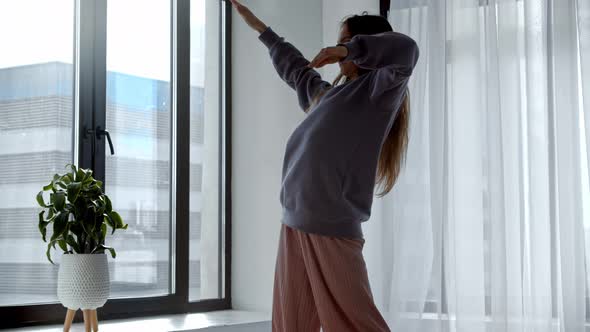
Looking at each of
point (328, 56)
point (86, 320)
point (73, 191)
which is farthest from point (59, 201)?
point (328, 56)

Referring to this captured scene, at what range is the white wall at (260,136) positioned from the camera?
3055mm

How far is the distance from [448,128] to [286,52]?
3.67 feet

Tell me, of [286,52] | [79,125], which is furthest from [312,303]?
[79,125]

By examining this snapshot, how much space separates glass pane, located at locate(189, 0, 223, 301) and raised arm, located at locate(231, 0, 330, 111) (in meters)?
1.23

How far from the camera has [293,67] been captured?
5.83ft

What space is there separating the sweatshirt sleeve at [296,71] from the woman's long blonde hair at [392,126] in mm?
34

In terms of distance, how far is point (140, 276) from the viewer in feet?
8.84

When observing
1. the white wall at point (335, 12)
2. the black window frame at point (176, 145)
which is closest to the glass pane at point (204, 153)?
the black window frame at point (176, 145)

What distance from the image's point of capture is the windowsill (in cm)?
233

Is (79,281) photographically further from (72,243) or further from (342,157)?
(342,157)

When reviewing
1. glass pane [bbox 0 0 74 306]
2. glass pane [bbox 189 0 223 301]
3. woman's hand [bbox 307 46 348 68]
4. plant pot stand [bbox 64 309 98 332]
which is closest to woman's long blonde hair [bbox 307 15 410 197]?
woman's hand [bbox 307 46 348 68]

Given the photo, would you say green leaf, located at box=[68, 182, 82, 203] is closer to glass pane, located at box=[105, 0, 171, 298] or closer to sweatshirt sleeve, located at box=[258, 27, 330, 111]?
glass pane, located at box=[105, 0, 171, 298]

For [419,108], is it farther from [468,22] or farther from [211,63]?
[211,63]

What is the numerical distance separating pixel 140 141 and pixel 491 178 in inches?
51.0
